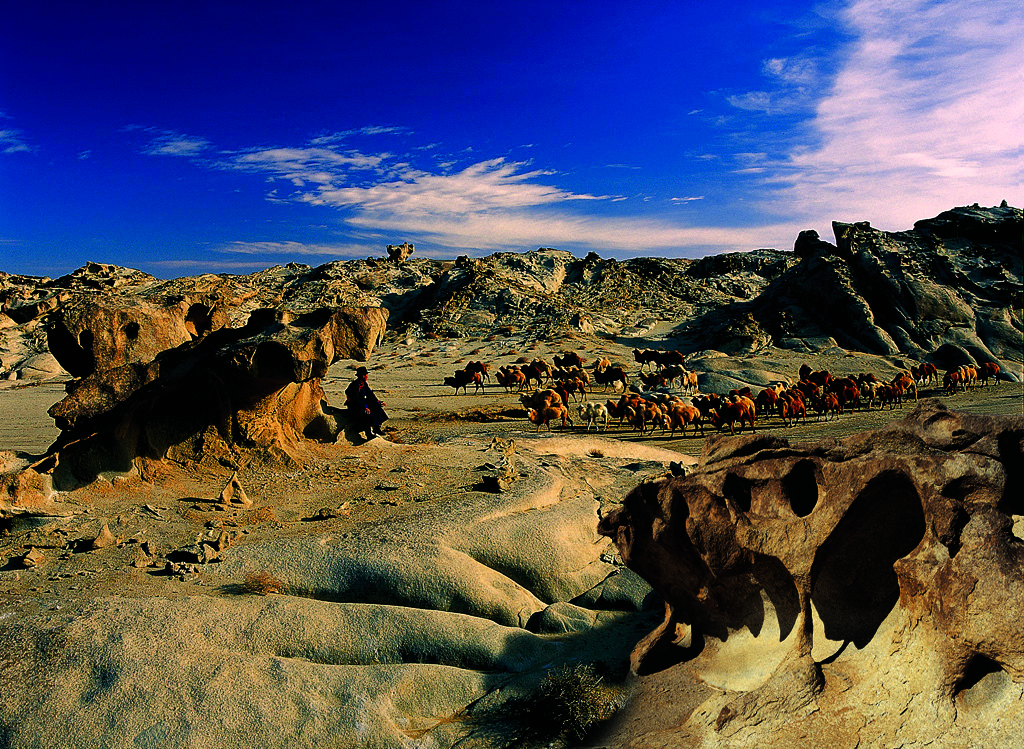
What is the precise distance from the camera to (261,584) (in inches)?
262

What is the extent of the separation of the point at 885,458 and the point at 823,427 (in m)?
15.1

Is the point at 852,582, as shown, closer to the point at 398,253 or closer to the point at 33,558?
the point at 33,558

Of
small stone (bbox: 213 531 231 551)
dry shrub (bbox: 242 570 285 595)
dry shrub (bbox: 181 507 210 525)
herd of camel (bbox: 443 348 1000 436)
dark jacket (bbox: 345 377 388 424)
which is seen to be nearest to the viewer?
dry shrub (bbox: 242 570 285 595)

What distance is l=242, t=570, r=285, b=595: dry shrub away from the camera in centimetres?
657

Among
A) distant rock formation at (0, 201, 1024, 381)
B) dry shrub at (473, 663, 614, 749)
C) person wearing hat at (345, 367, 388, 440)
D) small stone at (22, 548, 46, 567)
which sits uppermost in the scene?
distant rock formation at (0, 201, 1024, 381)

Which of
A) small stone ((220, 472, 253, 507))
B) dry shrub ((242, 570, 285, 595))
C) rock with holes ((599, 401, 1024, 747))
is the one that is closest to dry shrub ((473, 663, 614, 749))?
rock with holes ((599, 401, 1024, 747))

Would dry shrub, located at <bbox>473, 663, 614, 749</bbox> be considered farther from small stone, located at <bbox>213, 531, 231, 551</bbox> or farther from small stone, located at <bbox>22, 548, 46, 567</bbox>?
small stone, located at <bbox>22, 548, 46, 567</bbox>

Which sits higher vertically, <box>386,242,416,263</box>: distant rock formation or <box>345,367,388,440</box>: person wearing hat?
<box>386,242,416,263</box>: distant rock formation

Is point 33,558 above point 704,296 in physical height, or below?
below

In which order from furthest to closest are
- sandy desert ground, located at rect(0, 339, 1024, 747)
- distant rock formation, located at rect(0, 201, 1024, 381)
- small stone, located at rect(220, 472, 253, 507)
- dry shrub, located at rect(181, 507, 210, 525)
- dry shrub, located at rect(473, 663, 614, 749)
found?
distant rock formation, located at rect(0, 201, 1024, 381), small stone, located at rect(220, 472, 253, 507), dry shrub, located at rect(181, 507, 210, 525), sandy desert ground, located at rect(0, 339, 1024, 747), dry shrub, located at rect(473, 663, 614, 749)

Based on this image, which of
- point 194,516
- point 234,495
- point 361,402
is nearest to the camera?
point 194,516

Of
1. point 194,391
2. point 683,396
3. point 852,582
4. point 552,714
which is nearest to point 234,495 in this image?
point 194,391

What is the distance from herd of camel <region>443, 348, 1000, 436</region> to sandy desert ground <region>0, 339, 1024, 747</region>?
5698mm

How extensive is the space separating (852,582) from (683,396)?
700 inches
